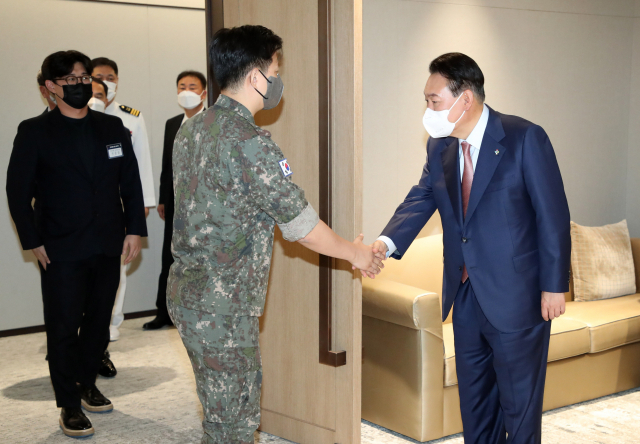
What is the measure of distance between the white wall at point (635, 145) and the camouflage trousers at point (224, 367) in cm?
413

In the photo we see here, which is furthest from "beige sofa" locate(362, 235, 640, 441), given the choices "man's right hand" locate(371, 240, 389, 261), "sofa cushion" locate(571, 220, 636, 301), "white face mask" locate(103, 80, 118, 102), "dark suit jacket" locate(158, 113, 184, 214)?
"white face mask" locate(103, 80, 118, 102)

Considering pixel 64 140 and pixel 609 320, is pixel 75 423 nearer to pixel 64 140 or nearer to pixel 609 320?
pixel 64 140

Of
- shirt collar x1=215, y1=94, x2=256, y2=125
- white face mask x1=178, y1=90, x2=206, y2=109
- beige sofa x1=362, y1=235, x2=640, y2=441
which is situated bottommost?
beige sofa x1=362, y1=235, x2=640, y2=441

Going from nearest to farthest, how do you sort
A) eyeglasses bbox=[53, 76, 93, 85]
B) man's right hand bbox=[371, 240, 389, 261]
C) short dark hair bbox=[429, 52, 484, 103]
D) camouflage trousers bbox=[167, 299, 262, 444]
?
1. camouflage trousers bbox=[167, 299, 262, 444]
2. short dark hair bbox=[429, 52, 484, 103]
3. man's right hand bbox=[371, 240, 389, 261]
4. eyeglasses bbox=[53, 76, 93, 85]

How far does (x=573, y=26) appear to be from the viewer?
4848 millimetres

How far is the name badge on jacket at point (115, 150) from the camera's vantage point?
3.52 metres

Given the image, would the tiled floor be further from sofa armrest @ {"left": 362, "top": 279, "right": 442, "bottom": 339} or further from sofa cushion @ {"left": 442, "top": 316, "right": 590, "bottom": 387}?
sofa armrest @ {"left": 362, "top": 279, "right": 442, "bottom": 339}

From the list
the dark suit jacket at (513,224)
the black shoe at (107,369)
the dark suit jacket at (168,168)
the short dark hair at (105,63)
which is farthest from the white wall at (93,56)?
the dark suit jacket at (513,224)

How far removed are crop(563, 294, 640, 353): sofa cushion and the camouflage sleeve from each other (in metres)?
2.43

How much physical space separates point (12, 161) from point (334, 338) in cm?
185

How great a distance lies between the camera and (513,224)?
2.37 meters

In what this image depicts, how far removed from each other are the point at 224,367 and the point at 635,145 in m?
4.33

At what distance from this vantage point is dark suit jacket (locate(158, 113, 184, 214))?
500cm

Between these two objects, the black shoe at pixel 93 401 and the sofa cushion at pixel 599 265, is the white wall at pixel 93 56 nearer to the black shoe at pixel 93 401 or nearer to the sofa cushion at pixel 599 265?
the black shoe at pixel 93 401
